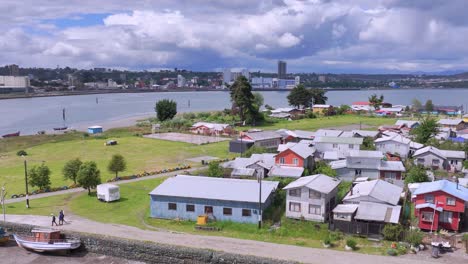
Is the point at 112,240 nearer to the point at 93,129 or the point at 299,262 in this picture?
the point at 299,262

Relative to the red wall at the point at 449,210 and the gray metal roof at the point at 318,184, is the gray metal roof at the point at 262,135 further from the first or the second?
the red wall at the point at 449,210

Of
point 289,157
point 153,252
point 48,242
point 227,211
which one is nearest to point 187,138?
point 289,157

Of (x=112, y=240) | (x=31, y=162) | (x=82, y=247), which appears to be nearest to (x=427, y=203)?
(x=112, y=240)

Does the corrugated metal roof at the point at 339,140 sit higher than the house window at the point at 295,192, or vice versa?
the corrugated metal roof at the point at 339,140

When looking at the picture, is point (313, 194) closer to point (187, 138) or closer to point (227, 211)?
point (227, 211)

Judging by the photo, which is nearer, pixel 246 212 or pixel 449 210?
pixel 449 210

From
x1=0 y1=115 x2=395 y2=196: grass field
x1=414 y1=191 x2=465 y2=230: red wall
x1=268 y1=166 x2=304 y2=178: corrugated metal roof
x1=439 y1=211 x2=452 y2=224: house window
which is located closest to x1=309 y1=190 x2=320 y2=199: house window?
x1=414 y1=191 x2=465 y2=230: red wall

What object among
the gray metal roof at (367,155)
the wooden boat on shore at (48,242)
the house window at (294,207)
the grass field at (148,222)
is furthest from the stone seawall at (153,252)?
the gray metal roof at (367,155)
